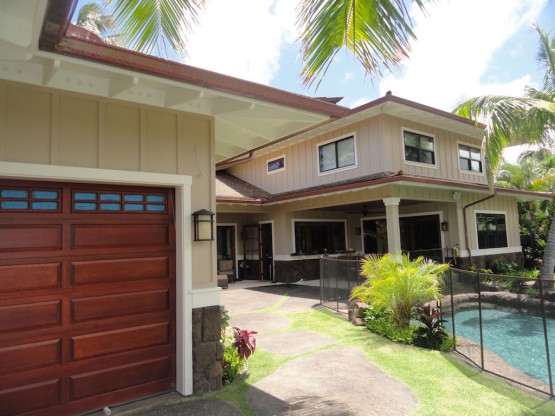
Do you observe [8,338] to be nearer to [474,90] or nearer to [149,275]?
[149,275]

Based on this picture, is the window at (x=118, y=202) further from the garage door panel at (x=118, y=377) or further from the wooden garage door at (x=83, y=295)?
the garage door panel at (x=118, y=377)

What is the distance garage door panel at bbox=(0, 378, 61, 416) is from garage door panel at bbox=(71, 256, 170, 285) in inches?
37.8

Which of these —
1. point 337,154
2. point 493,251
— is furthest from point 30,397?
point 493,251

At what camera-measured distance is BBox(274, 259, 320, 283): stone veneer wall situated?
42.6 feet

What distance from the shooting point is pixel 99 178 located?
353cm

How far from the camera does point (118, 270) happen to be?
379 centimetres

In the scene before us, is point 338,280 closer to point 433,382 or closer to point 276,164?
point 433,382

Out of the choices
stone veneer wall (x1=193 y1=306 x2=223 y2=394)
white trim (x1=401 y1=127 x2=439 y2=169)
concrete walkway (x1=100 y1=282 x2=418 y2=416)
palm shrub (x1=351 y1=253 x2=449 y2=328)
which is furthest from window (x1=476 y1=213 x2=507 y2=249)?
stone veneer wall (x1=193 y1=306 x2=223 y2=394)

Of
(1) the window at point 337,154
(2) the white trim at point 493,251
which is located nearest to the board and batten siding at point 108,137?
(1) the window at point 337,154

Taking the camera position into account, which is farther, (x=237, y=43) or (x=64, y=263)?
(x=237, y=43)

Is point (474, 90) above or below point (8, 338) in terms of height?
above

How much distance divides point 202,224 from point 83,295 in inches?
54.3

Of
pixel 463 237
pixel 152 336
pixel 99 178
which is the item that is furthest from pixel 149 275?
pixel 463 237

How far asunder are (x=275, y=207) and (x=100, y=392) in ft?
33.6
